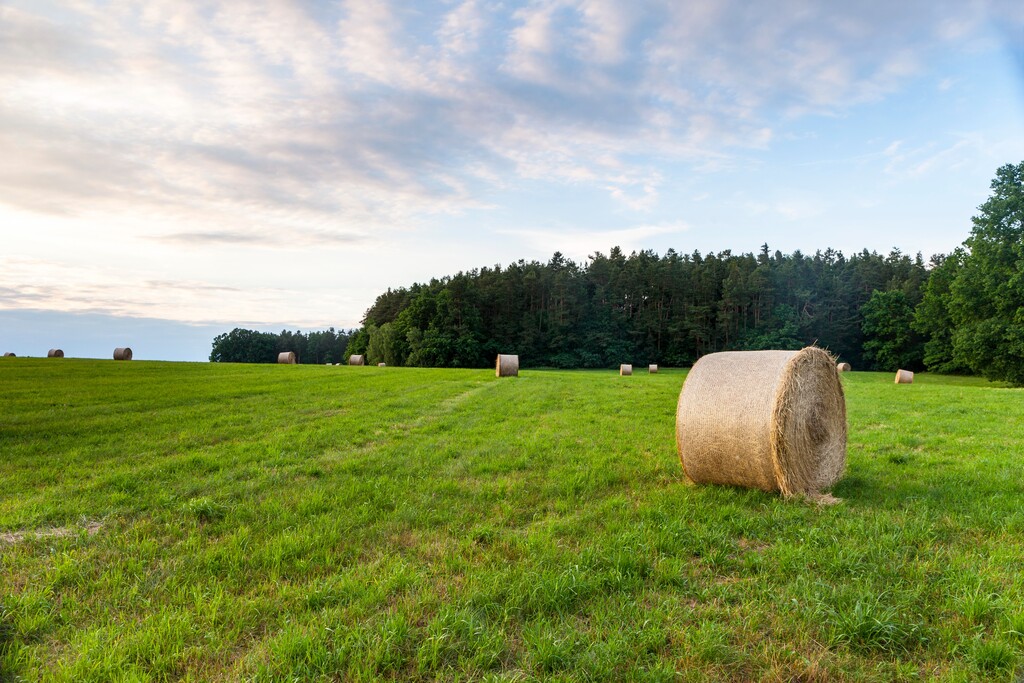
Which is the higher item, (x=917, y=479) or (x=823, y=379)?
(x=823, y=379)

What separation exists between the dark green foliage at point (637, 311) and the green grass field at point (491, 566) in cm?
6049

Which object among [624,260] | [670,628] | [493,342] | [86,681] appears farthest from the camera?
[624,260]

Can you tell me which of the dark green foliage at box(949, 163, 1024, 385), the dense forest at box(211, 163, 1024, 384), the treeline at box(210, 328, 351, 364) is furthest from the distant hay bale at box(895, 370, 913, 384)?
the treeline at box(210, 328, 351, 364)

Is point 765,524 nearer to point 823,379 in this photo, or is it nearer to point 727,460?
point 727,460

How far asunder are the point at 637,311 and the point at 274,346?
227 feet

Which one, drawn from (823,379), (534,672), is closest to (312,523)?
(534,672)

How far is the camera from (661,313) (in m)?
80.6

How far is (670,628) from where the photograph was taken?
13.8 ft

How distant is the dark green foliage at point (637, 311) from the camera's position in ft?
241

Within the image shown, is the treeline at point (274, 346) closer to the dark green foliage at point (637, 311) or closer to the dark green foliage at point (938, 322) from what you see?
the dark green foliage at point (637, 311)

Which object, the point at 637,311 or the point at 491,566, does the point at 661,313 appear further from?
the point at 491,566

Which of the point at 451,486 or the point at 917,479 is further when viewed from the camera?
the point at 917,479

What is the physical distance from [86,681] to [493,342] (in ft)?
239

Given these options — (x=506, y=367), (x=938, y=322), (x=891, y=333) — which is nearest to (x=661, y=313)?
(x=891, y=333)
